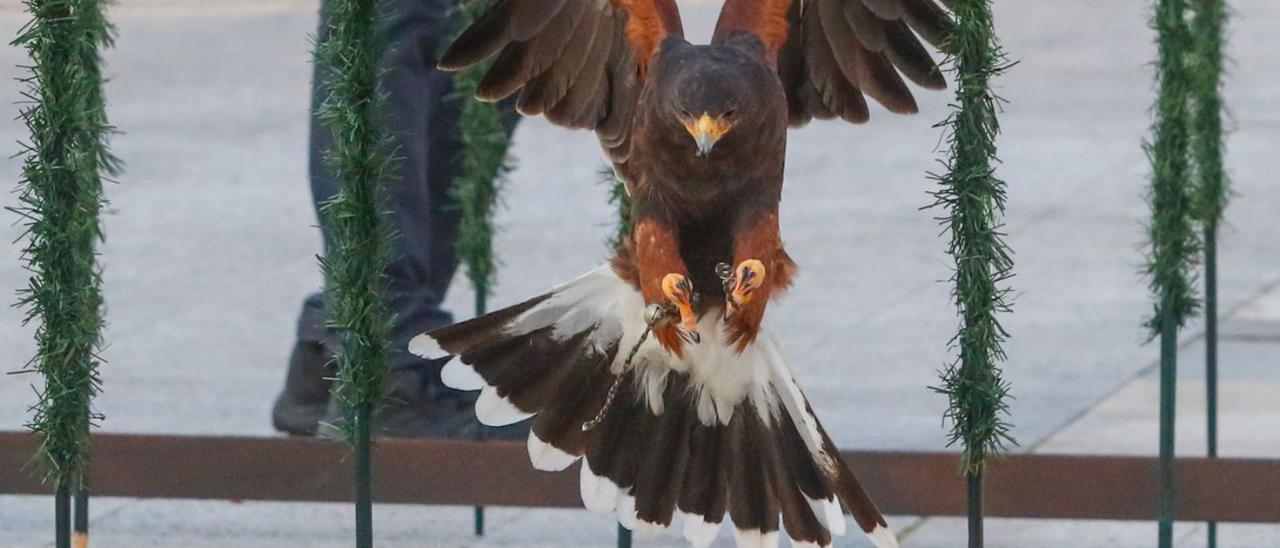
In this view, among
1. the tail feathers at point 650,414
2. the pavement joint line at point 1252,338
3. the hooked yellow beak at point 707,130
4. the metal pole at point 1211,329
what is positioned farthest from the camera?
the pavement joint line at point 1252,338

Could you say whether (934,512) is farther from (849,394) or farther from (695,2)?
(695,2)

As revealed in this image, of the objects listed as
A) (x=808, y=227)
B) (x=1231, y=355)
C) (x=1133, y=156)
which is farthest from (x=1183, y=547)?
(x=1133, y=156)

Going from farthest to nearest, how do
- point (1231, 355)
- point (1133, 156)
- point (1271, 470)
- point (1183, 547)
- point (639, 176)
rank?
point (1133, 156) → point (1231, 355) → point (1183, 547) → point (1271, 470) → point (639, 176)

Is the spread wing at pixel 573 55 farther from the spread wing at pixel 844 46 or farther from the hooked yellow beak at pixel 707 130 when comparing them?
the hooked yellow beak at pixel 707 130

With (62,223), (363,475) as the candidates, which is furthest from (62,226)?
(363,475)

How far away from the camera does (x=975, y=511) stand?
3314 mm

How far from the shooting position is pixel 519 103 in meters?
3.71

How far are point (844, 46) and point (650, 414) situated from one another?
2.57ft

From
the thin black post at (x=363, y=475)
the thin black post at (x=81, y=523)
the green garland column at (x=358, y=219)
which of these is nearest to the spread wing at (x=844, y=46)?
the green garland column at (x=358, y=219)

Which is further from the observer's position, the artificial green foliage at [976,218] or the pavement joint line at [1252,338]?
the pavement joint line at [1252,338]

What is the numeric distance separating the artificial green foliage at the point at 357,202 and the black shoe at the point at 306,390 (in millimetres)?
1711

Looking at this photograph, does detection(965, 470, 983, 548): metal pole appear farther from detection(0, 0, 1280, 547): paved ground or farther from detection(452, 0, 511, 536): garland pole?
detection(452, 0, 511, 536): garland pole

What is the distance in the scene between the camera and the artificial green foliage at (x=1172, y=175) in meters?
3.71

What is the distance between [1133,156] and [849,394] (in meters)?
4.29
